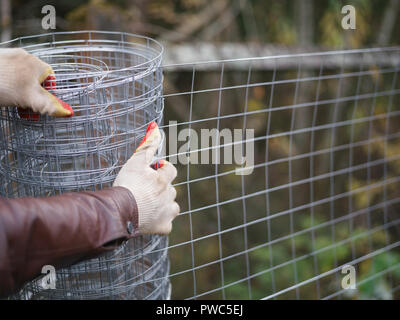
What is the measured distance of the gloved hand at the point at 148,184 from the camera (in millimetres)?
1140

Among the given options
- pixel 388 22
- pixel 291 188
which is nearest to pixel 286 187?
pixel 291 188

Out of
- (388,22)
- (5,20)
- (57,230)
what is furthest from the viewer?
(388,22)

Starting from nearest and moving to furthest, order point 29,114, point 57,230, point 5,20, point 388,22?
point 57,230 → point 29,114 → point 5,20 → point 388,22

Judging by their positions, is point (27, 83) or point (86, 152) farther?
point (86, 152)

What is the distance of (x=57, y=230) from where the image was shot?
3.35ft

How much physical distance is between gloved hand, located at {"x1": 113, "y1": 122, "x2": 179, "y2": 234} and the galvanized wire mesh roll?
0.26ft

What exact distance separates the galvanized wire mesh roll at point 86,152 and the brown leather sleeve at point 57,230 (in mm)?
144

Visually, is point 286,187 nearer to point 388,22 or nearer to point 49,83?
point 388,22

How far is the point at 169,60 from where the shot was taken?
2.61m

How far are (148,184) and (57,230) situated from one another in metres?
0.25

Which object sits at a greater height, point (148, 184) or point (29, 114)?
point (29, 114)

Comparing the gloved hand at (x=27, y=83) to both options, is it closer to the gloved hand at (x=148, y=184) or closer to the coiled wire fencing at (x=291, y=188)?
the gloved hand at (x=148, y=184)

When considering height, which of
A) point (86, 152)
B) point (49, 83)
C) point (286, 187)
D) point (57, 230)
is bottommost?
point (286, 187)
